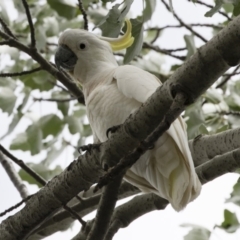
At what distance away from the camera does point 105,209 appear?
1623 mm

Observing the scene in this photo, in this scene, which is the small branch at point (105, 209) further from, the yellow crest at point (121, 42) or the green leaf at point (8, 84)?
the green leaf at point (8, 84)

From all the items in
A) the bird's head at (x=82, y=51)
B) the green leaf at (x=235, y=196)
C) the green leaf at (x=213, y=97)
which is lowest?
the green leaf at (x=235, y=196)

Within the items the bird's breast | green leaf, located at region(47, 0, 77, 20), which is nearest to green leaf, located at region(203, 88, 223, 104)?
the bird's breast

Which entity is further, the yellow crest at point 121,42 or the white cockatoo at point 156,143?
the yellow crest at point 121,42

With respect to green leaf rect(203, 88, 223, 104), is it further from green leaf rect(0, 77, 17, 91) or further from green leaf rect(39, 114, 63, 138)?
green leaf rect(0, 77, 17, 91)

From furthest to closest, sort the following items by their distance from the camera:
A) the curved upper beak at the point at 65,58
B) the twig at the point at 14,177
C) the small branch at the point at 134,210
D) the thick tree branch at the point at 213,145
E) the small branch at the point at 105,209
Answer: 1. the twig at the point at 14,177
2. the curved upper beak at the point at 65,58
3. the small branch at the point at 134,210
4. the thick tree branch at the point at 213,145
5. the small branch at the point at 105,209

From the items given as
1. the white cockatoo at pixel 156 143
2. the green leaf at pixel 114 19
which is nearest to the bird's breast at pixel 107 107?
the white cockatoo at pixel 156 143

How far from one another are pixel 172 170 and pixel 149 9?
2.13 feet

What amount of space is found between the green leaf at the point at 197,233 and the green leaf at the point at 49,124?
3.26 feet

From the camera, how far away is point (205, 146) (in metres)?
1.86

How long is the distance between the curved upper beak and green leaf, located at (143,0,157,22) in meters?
0.86

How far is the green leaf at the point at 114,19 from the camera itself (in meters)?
1.18

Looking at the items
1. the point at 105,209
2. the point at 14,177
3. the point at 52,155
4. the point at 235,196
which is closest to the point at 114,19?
the point at 105,209

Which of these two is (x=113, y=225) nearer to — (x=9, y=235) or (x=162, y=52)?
(x=9, y=235)
